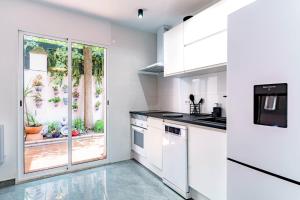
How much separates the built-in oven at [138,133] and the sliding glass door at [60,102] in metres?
0.53

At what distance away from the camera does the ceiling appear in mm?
2449

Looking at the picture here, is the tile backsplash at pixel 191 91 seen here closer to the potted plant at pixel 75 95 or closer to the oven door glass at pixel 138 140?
the oven door glass at pixel 138 140

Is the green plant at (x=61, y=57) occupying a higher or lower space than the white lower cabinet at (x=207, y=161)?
higher

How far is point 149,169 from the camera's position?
284 cm

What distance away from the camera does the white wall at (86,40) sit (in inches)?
92.7

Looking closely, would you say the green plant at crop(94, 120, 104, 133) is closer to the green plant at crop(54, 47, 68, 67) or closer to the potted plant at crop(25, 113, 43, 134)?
the potted plant at crop(25, 113, 43, 134)

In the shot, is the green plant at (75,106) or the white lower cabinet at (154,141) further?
the green plant at (75,106)

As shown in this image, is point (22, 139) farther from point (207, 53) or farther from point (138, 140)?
point (207, 53)

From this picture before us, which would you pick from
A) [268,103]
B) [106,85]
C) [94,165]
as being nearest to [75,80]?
[106,85]

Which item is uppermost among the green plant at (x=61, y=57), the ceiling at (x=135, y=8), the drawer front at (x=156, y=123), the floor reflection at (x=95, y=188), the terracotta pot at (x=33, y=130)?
the ceiling at (x=135, y=8)

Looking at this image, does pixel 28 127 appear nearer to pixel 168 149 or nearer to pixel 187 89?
pixel 168 149

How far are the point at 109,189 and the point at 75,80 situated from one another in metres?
1.81

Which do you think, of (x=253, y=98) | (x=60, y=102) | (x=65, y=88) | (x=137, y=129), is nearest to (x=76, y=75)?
(x=65, y=88)

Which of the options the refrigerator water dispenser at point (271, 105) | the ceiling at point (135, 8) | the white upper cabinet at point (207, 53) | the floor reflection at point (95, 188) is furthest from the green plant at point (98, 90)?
the refrigerator water dispenser at point (271, 105)
